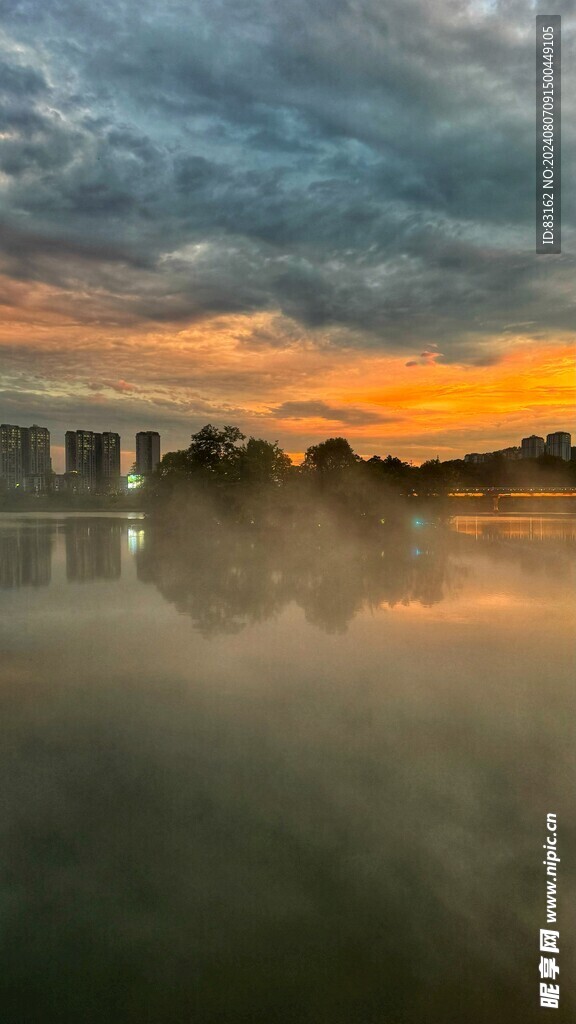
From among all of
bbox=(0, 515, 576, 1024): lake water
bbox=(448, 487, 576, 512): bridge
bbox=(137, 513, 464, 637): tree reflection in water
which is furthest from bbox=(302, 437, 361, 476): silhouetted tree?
bbox=(0, 515, 576, 1024): lake water

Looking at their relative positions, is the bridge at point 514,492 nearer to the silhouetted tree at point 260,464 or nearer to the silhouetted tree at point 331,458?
the silhouetted tree at point 331,458

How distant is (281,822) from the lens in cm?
1012

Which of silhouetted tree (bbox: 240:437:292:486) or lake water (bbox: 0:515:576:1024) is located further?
silhouetted tree (bbox: 240:437:292:486)

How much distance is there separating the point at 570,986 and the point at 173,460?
376 ft

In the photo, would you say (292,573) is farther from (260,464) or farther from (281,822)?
(260,464)

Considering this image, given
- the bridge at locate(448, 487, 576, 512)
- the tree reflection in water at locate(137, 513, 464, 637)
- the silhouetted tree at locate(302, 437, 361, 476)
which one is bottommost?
the tree reflection in water at locate(137, 513, 464, 637)

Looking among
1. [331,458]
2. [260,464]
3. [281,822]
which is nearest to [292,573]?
[281,822]

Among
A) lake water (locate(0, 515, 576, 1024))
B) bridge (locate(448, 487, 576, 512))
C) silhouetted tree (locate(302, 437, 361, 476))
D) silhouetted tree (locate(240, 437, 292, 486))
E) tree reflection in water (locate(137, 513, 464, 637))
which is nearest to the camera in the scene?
lake water (locate(0, 515, 576, 1024))

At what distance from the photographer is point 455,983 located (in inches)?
284

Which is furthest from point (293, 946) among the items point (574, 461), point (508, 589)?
point (574, 461)

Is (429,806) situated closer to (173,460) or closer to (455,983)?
(455,983)

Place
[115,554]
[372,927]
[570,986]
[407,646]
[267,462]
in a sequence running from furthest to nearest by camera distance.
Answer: [267,462] → [115,554] → [407,646] → [372,927] → [570,986]

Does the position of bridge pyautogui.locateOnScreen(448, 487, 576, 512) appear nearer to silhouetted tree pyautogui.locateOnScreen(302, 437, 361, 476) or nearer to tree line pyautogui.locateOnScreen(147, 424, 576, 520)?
tree line pyautogui.locateOnScreen(147, 424, 576, 520)

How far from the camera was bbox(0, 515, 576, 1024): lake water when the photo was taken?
718 cm
